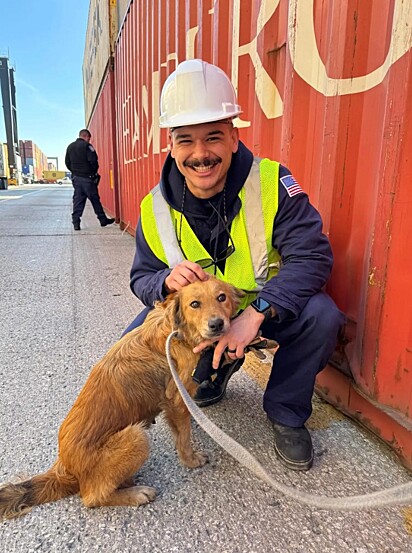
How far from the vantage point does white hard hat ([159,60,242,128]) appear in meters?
1.90

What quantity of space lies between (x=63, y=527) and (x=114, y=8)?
11.5 m

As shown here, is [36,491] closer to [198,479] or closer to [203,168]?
[198,479]

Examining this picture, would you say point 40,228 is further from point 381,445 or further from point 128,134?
point 381,445

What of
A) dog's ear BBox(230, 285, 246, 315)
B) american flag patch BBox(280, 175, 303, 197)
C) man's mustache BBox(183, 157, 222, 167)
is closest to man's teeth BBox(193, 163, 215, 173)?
man's mustache BBox(183, 157, 222, 167)

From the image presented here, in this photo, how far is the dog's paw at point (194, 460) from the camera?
6.39 feet

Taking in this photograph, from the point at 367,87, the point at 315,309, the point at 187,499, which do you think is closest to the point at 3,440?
the point at 187,499

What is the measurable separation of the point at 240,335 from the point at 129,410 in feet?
1.89

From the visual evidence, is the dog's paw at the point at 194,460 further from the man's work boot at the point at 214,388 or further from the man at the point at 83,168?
the man at the point at 83,168

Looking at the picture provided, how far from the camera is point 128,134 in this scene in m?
8.70

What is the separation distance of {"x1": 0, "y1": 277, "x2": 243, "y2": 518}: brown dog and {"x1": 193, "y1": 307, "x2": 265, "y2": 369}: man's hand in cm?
5

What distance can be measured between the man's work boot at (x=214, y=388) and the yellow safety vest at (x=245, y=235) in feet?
1.53

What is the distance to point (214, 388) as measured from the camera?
2502mm

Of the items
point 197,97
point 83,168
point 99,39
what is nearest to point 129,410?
point 197,97

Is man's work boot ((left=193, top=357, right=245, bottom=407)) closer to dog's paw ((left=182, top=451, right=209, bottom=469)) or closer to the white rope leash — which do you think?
dog's paw ((left=182, top=451, right=209, bottom=469))
